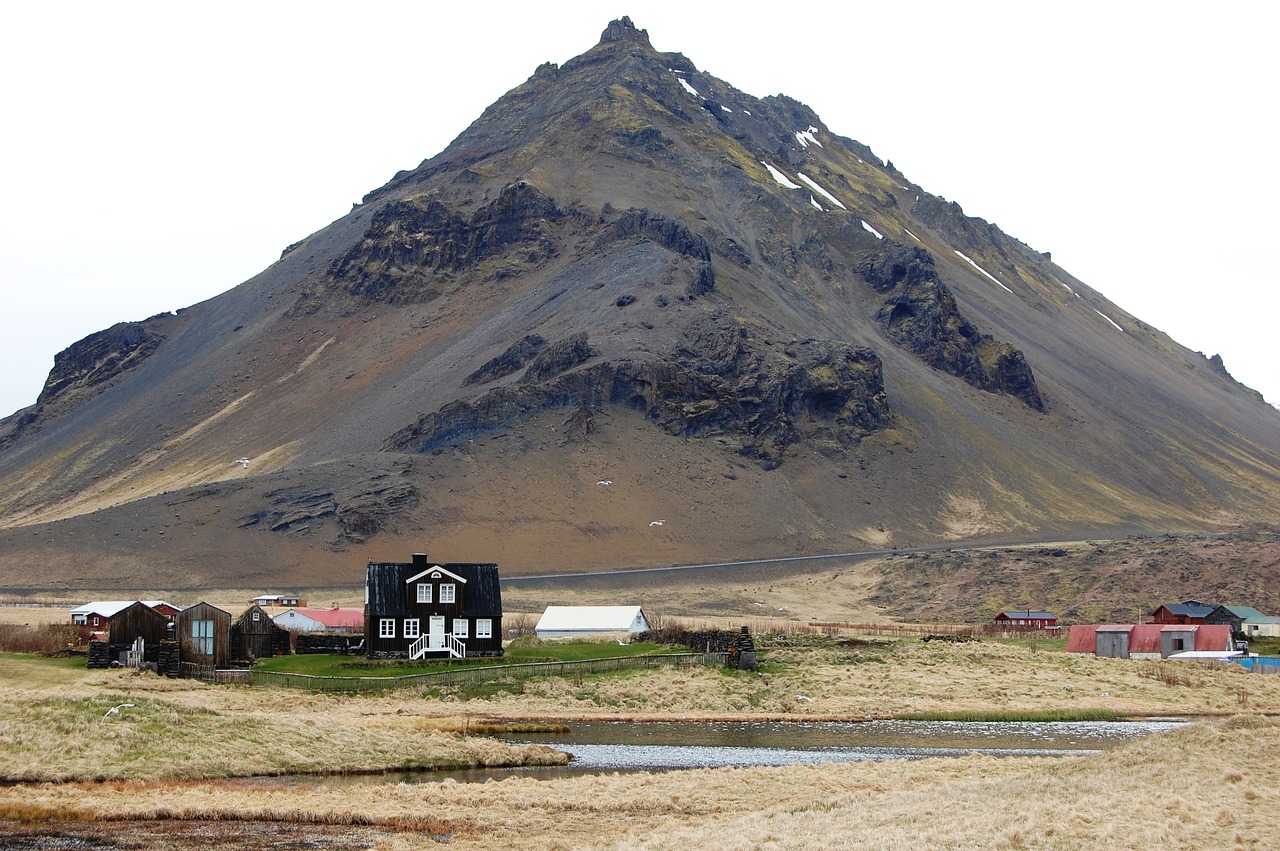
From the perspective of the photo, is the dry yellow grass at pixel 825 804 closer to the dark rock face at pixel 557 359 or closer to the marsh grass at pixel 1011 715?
the marsh grass at pixel 1011 715

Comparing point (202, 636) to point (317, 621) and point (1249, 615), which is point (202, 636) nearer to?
point (317, 621)

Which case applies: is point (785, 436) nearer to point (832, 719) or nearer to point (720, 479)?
point (720, 479)

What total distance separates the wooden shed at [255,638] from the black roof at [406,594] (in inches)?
178

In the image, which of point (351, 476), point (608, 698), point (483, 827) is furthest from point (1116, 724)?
point (351, 476)

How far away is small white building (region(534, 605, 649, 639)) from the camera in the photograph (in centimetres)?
8031

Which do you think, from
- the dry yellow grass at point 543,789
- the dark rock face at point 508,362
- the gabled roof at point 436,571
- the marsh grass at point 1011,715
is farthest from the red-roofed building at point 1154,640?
the dark rock face at point 508,362

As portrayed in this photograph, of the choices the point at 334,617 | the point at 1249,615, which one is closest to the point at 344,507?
the point at 334,617

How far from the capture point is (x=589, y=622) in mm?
81438

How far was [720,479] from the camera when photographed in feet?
549

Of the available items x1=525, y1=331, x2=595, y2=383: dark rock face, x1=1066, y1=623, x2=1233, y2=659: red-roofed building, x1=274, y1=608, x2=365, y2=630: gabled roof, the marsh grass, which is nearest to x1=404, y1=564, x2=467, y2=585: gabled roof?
x1=274, y1=608, x2=365, y2=630: gabled roof

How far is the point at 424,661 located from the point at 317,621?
913 inches

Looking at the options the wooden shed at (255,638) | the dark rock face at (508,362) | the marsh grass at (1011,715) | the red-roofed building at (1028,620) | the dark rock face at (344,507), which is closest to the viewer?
the marsh grass at (1011,715)

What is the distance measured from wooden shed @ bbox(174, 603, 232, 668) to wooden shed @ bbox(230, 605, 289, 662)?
119 centimetres

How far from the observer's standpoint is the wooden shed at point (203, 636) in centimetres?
5656
